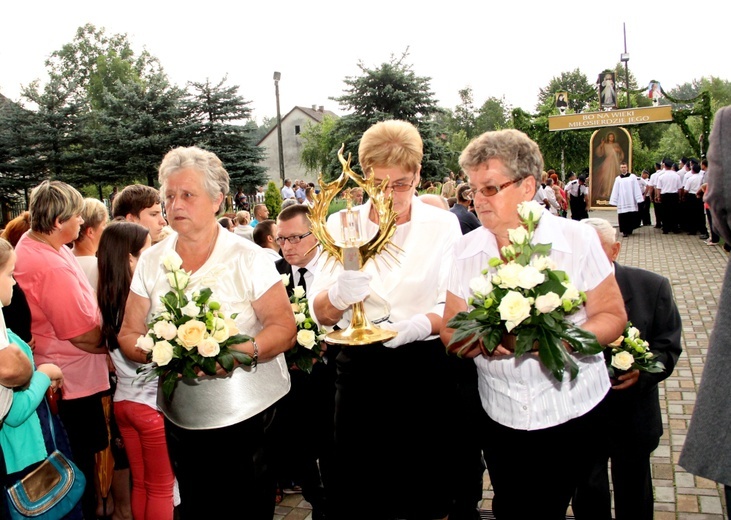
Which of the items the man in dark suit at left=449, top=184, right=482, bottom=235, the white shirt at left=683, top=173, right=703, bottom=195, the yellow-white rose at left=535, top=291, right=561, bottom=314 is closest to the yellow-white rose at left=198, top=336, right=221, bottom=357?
the yellow-white rose at left=535, top=291, right=561, bottom=314

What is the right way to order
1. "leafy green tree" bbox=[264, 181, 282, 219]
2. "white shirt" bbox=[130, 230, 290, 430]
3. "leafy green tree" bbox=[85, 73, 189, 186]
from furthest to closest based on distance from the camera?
"leafy green tree" bbox=[85, 73, 189, 186], "leafy green tree" bbox=[264, 181, 282, 219], "white shirt" bbox=[130, 230, 290, 430]

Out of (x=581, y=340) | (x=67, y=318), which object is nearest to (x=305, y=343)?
(x=67, y=318)

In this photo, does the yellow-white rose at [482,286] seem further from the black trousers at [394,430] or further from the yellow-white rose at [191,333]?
the yellow-white rose at [191,333]

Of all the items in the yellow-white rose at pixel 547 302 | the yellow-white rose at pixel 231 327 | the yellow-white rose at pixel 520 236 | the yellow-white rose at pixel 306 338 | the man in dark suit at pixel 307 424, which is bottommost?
the man in dark suit at pixel 307 424

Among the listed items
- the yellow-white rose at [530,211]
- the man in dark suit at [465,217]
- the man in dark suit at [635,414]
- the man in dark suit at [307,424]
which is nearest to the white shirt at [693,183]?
the man in dark suit at [465,217]

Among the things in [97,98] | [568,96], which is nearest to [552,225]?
[568,96]

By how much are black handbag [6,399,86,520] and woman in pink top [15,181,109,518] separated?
525 millimetres

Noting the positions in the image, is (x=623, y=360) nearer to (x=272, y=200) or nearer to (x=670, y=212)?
(x=670, y=212)

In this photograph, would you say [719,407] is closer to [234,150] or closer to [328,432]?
[328,432]

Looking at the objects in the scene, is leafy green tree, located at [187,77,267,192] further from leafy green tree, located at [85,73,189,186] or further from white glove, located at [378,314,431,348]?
white glove, located at [378,314,431,348]

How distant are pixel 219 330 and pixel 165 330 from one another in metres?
0.24

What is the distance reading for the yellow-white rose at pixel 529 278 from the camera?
2.46m

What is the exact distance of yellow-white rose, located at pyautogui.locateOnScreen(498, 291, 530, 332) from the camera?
8.02 feet

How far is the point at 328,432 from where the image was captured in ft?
13.7
